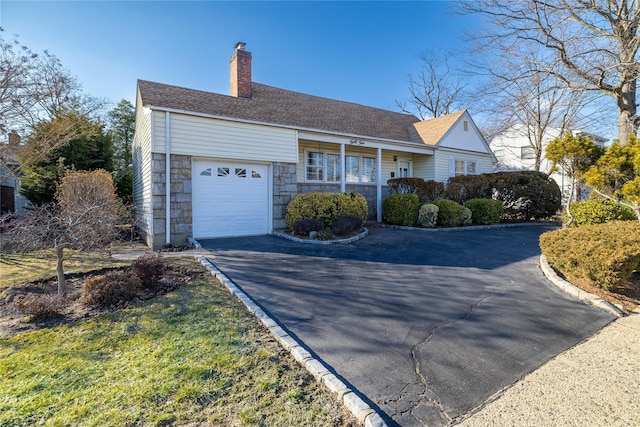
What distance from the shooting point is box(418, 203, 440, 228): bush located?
475 inches

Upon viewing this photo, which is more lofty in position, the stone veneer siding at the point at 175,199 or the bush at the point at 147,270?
the stone veneer siding at the point at 175,199

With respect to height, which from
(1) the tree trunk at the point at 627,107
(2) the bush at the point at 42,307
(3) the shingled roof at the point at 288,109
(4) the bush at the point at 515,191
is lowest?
(2) the bush at the point at 42,307

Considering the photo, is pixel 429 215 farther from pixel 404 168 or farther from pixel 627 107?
pixel 627 107

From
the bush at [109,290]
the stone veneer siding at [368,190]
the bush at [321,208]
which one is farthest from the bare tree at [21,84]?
the stone veneer siding at [368,190]

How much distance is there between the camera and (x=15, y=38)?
852cm

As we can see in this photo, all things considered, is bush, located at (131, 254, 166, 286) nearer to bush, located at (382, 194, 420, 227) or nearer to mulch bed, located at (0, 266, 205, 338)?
mulch bed, located at (0, 266, 205, 338)

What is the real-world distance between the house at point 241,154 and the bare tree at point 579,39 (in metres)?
5.78

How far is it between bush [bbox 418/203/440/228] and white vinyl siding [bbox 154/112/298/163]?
215 inches

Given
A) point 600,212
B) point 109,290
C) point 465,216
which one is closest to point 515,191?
point 465,216

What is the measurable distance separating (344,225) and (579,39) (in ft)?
27.3

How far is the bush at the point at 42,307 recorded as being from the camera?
3.98 meters

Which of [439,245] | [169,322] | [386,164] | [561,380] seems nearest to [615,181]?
[439,245]

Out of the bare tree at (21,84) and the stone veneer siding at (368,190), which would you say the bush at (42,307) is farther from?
the stone veneer siding at (368,190)

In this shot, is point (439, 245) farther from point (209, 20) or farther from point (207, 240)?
point (209, 20)
